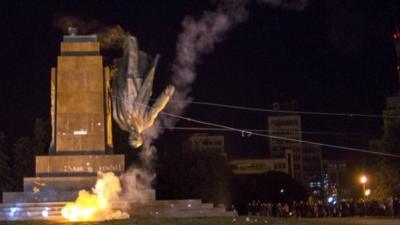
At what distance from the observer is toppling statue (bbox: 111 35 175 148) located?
94.1 ft

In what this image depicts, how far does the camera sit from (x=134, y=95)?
28688 mm

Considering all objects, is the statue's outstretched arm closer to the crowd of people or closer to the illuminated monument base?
the illuminated monument base

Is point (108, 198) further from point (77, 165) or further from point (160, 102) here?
point (160, 102)

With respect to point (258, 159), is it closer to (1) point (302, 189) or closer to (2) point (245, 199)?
(1) point (302, 189)

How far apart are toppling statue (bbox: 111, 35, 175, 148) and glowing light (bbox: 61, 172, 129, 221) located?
3.16 metres

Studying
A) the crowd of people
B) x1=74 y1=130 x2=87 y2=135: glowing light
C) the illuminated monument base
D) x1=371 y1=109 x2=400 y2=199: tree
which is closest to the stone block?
the illuminated monument base

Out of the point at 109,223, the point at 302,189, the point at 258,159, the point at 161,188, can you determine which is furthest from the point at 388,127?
the point at 258,159

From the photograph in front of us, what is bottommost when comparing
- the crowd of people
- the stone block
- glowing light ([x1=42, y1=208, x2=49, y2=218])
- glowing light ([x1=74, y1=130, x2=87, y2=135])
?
the crowd of people

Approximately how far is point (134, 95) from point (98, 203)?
19.2 ft

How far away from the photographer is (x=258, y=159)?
151 meters

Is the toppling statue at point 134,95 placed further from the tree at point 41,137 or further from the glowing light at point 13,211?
the tree at point 41,137

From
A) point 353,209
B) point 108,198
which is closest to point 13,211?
point 108,198

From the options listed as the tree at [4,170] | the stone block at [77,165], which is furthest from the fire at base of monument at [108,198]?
the tree at [4,170]

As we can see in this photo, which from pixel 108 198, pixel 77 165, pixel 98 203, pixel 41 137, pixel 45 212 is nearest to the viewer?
pixel 45 212
